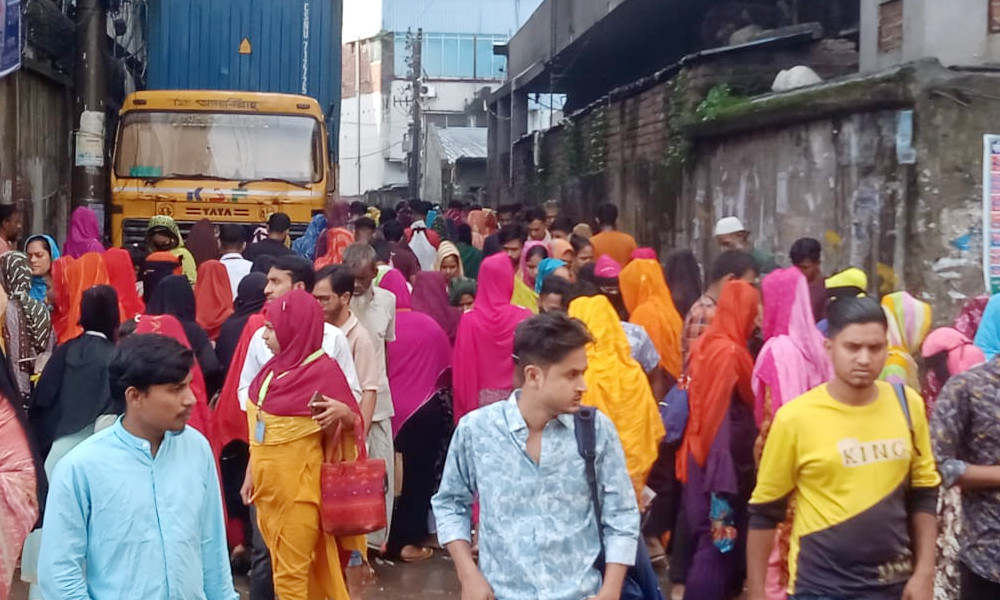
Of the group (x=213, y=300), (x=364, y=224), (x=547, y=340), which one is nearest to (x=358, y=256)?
(x=213, y=300)

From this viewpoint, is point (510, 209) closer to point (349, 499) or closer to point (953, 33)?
point (953, 33)

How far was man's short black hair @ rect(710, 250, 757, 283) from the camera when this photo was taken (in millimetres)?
6750

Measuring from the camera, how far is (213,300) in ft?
26.5

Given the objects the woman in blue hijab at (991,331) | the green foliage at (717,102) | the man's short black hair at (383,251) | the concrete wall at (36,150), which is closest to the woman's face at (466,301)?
the man's short black hair at (383,251)

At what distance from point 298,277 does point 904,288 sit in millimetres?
5126

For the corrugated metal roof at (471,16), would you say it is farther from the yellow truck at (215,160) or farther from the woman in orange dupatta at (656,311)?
the woman in orange dupatta at (656,311)

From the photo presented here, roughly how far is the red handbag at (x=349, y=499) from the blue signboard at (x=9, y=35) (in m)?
7.08

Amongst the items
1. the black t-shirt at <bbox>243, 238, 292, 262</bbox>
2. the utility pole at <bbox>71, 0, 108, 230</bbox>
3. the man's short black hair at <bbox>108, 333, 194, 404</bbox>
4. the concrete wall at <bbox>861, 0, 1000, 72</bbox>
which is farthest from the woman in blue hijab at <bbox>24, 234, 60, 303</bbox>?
the utility pole at <bbox>71, 0, 108, 230</bbox>

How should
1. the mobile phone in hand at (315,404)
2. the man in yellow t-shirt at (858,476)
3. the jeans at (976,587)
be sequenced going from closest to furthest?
the man in yellow t-shirt at (858,476), the jeans at (976,587), the mobile phone in hand at (315,404)

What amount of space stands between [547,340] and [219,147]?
37.8ft

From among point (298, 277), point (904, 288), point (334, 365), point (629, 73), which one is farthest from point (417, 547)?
point (629, 73)

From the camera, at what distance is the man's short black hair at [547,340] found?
376 cm

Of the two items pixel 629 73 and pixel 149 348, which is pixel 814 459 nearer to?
pixel 149 348

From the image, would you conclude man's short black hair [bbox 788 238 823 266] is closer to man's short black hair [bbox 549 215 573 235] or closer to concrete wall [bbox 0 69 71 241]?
man's short black hair [bbox 549 215 573 235]
